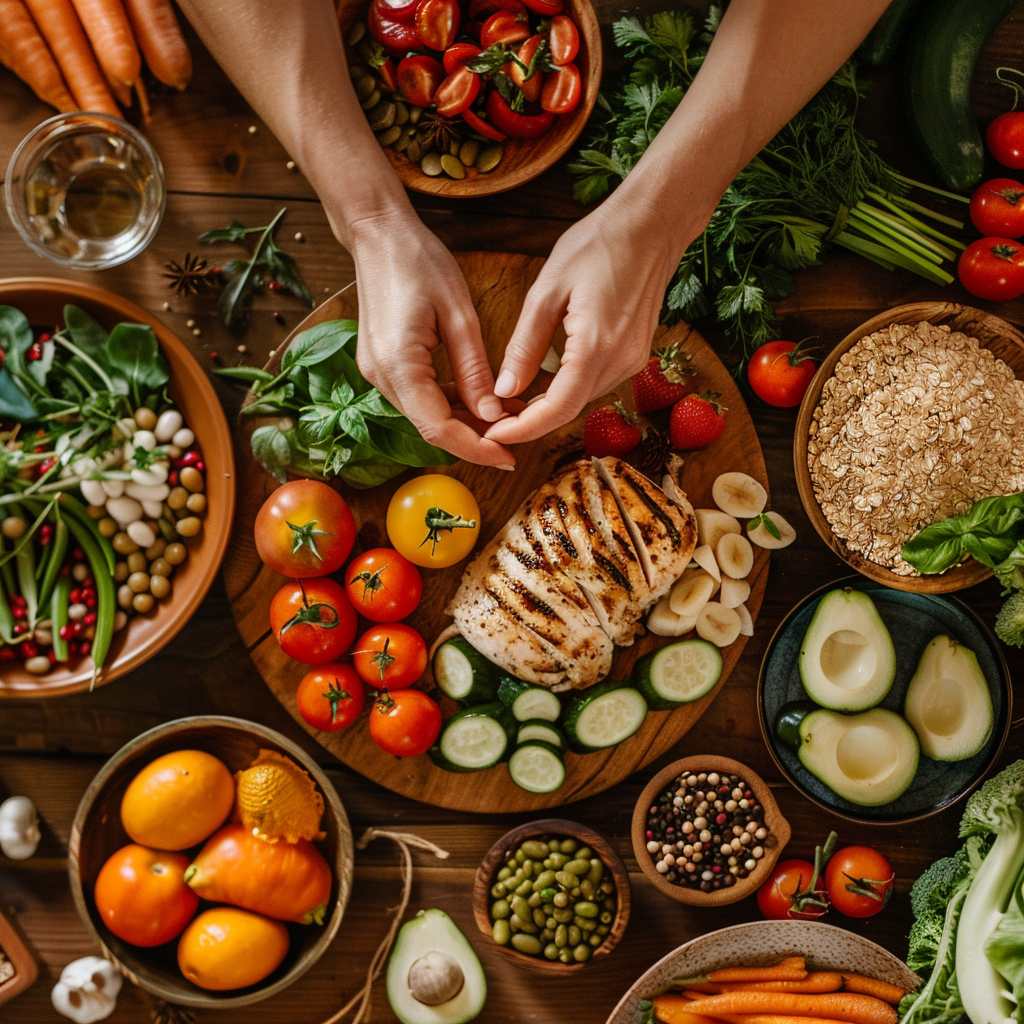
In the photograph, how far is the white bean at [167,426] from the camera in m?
2.06

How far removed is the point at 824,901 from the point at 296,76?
2.24 metres

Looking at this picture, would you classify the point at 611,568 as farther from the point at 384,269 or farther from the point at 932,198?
the point at 932,198

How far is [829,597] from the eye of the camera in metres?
2.16

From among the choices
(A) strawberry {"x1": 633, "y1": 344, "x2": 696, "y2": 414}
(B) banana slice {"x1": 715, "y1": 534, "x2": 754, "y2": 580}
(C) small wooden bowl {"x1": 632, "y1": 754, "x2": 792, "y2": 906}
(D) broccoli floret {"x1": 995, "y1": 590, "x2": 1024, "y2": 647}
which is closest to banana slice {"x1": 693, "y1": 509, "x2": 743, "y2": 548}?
(B) banana slice {"x1": 715, "y1": 534, "x2": 754, "y2": 580}

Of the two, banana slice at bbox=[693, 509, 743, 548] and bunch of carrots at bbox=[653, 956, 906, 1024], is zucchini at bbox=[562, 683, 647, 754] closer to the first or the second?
banana slice at bbox=[693, 509, 743, 548]

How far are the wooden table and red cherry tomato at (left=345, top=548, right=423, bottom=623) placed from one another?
0.39 m

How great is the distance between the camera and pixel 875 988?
2.13 metres

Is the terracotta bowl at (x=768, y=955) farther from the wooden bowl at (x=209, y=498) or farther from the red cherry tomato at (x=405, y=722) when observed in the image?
the wooden bowl at (x=209, y=498)

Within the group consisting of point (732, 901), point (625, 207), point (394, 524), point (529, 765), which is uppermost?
point (625, 207)

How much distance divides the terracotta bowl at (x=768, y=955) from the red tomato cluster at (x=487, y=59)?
200 cm

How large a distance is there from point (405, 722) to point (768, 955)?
1091 mm

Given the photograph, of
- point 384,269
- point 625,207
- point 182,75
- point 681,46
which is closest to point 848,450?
point 625,207

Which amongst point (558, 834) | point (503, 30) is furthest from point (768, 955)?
point (503, 30)

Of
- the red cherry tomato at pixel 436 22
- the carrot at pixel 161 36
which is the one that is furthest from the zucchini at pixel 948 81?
the carrot at pixel 161 36
